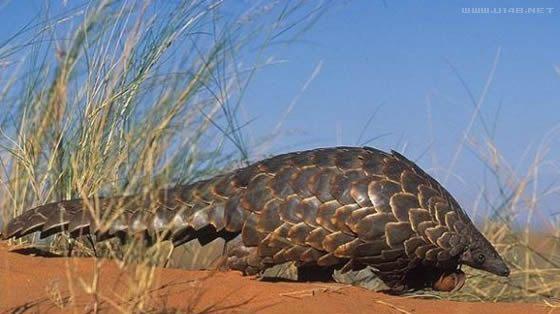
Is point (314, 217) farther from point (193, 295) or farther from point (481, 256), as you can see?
point (481, 256)

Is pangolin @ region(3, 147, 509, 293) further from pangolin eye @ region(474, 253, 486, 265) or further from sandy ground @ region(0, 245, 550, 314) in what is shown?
sandy ground @ region(0, 245, 550, 314)

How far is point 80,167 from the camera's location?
6.38m

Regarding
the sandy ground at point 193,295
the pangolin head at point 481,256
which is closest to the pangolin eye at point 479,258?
the pangolin head at point 481,256

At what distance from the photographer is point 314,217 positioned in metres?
5.13

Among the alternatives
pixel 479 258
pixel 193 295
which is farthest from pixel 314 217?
pixel 479 258

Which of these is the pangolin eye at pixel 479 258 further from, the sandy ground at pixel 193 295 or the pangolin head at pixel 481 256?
the sandy ground at pixel 193 295

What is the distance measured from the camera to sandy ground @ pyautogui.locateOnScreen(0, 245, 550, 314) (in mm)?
4344

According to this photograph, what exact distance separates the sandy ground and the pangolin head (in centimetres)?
44

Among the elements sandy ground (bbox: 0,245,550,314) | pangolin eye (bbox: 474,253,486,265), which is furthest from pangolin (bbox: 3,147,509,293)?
sandy ground (bbox: 0,245,550,314)

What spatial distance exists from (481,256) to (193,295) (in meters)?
2.06

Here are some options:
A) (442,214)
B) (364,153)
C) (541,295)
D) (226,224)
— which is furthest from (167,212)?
(541,295)

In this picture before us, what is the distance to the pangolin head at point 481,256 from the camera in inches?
221

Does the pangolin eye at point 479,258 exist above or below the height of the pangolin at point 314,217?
below

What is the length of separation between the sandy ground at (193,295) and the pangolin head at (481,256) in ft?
1.43
